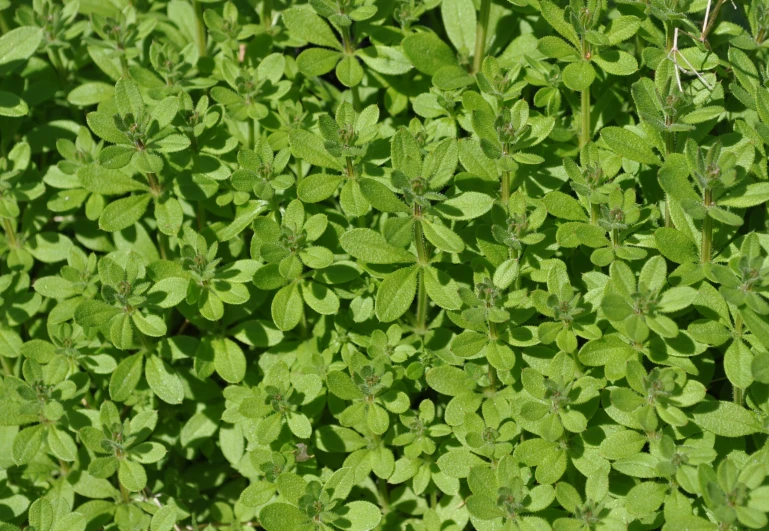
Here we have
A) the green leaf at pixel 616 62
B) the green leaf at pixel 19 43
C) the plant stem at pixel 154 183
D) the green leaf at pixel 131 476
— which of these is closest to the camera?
the green leaf at pixel 131 476

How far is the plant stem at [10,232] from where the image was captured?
431 centimetres

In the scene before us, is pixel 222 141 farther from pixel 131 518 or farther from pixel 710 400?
pixel 710 400

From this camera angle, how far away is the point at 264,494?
12.4 ft

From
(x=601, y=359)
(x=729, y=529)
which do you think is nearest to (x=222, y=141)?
(x=601, y=359)

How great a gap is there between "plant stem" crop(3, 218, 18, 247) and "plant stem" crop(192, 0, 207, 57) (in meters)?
1.44

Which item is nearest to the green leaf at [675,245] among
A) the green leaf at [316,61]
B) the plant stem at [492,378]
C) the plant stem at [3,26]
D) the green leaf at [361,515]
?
the plant stem at [492,378]

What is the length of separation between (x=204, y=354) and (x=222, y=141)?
1123 mm

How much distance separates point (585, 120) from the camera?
399 centimetres

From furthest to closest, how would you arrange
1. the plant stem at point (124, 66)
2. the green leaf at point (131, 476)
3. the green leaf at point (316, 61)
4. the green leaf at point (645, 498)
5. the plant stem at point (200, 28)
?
the plant stem at point (200, 28)
the plant stem at point (124, 66)
the green leaf at point (316, 61)
the green leaf at point (131, 476)
the green leaf at point (645, 498)

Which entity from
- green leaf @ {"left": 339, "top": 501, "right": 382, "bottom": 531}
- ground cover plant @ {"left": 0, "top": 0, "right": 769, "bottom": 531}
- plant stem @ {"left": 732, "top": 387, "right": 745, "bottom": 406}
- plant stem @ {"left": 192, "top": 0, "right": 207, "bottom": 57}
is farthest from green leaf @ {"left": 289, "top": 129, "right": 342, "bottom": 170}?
plant stem @ {"left": 732, "top": 387, "right": 745, "bottom": 406}

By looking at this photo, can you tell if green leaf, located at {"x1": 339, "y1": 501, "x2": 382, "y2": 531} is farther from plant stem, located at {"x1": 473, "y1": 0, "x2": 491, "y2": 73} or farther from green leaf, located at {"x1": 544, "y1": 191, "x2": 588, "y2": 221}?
plant stem, located at {"x1": 473, "y1": 0, "x2": 491, "y2": 73}

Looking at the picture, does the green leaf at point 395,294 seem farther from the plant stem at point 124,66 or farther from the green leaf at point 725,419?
the plant stem at point 124,66

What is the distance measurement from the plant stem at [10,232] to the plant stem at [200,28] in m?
1.44

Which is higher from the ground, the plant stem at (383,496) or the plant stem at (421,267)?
the plant stem at (421,267)
